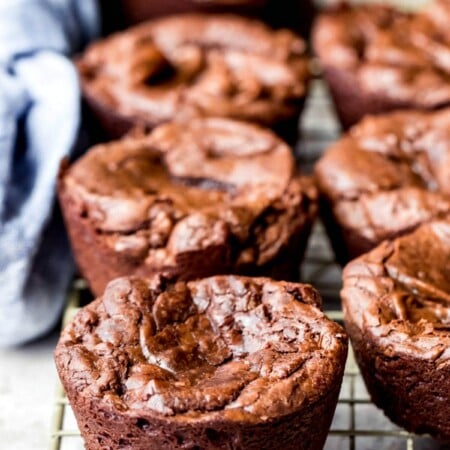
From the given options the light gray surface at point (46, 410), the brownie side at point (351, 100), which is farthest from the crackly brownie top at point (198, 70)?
the light gray surface at point (46, 410)

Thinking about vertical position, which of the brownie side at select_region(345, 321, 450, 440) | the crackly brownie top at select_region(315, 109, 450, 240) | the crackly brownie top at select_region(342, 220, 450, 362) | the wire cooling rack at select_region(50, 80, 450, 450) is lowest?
the wire cooling rack at select_region(50, 80, 450, 450)

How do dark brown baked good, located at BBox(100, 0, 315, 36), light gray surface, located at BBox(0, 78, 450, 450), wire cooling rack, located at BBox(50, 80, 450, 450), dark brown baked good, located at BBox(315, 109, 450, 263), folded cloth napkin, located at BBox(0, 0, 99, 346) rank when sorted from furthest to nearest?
dark brown baked good, located at BBox(100, 0, 315, 36)
folded cloth napkin, located at BBox(0, 0, 99, 346)
dark brown baked good, located at BBox(315, 109, 450, 263)
light gray surface, located at BBox(0, 78, 450, 450)
wire cooling rack, located at BBox(50, 80, 450, 450)

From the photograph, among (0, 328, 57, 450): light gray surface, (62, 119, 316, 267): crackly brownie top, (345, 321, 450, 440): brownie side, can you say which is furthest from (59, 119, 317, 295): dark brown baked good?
(345, 321, 450, 440): brownie side

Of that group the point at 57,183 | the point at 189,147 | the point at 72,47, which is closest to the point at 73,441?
the point at 57,183

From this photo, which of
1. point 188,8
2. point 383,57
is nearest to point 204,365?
point 383,57

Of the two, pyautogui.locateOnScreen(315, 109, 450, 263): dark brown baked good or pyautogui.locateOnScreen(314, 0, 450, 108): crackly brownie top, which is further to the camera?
pyautogui.locateOnScreen(314, 0, 450, 108): crackly brownie top

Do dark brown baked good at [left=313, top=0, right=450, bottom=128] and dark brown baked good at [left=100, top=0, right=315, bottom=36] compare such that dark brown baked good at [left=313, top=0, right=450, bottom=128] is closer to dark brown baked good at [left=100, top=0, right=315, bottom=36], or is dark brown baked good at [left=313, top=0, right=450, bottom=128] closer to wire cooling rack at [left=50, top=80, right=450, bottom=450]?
dark brown baked good at [left=100, top=0, right=315, bottom=36]

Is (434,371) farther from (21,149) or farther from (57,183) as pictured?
(21,149)

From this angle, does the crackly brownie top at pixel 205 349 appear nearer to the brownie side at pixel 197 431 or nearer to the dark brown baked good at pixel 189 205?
the brownie side at pixel 197 431
